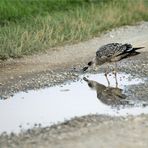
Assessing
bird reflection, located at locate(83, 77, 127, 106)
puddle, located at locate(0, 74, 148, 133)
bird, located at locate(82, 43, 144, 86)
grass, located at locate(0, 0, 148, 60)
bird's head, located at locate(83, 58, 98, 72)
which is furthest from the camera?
grass, located at locate(0, 0, 148, 60)

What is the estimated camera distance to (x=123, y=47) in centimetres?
1234

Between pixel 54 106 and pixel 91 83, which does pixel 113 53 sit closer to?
pixel 91 83

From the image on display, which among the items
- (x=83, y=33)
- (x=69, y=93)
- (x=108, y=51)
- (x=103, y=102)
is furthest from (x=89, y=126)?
(x=83, y=33)

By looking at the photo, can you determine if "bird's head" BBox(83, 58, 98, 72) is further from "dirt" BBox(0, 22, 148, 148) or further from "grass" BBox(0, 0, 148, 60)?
"grass" BBox(0, 0, 148, 60)

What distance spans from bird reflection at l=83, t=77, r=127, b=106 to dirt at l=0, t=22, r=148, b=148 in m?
0.34

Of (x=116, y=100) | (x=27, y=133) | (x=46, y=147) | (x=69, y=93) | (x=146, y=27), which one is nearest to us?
(x=46, y=147)

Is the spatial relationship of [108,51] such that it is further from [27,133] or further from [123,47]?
[27,133]

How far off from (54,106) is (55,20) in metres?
6.90

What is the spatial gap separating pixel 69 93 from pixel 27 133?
282cm

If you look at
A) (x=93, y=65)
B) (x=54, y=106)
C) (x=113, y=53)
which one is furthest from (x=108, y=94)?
(x=93, y=65)

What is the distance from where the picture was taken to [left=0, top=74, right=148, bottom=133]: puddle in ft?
31.3

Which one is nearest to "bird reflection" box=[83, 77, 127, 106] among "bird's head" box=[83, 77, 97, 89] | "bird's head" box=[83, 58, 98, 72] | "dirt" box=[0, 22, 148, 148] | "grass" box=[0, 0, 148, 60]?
"bird's head" box=[83, 77, 97, 89]

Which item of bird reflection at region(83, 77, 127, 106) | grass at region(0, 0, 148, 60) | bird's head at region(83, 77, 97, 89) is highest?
bird reflection at region(83, 77, 127, 106)

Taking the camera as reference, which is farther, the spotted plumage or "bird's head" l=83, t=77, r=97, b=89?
the spotted plumage
